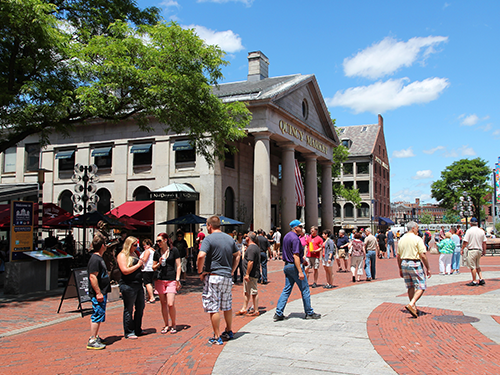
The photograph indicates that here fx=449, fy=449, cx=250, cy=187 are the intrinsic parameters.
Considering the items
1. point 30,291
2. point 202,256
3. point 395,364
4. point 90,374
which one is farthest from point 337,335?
point 30,291


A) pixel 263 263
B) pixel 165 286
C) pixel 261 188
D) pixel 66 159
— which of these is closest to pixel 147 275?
pixel 165 286

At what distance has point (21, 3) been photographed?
11.7 m

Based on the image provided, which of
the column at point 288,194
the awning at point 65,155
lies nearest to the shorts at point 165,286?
the column at point 288,194

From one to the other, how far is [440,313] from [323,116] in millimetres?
28926

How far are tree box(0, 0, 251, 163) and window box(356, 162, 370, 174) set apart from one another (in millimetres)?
52279

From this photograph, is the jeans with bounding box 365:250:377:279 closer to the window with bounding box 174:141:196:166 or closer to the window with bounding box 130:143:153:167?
the window with bounding box 174:141:196:166

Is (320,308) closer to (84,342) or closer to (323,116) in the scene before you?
(84,342)

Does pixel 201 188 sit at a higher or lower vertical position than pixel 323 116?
lower

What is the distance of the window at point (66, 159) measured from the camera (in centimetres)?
3027

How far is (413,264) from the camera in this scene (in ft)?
27.1

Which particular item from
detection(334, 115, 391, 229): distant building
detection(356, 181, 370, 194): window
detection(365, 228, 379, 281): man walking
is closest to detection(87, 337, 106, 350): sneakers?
detection(365, 228, 379, 281): man walking

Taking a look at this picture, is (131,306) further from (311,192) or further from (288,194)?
(311,192)

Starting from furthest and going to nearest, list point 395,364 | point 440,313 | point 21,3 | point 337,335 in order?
point 21,3, point 440,313, point 337,335, point 395,364

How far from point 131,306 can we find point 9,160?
29948 mm
